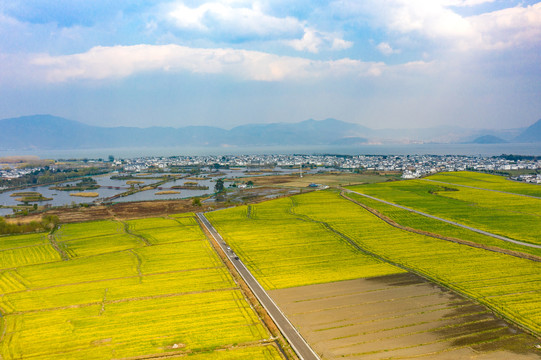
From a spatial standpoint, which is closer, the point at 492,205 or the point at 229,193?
the point at 492,205

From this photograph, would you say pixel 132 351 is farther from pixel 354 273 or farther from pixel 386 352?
pixel 354 273

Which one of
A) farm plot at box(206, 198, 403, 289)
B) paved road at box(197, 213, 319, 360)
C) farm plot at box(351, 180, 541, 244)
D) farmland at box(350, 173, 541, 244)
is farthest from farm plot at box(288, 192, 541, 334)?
paved road at box(197, 213, 319, 360)

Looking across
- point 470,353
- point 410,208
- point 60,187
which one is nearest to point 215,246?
point 470,353

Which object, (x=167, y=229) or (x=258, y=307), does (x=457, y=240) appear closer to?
(x=258, y=307)

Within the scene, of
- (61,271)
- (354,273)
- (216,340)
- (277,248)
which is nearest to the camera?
(216,340)

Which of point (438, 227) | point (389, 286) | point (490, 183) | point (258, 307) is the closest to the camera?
point (258, 307)

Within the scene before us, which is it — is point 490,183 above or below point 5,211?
above

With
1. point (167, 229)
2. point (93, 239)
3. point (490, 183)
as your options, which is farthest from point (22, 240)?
point (490, 183)
